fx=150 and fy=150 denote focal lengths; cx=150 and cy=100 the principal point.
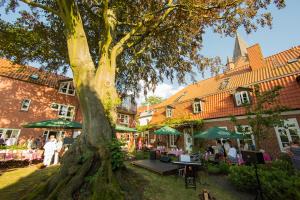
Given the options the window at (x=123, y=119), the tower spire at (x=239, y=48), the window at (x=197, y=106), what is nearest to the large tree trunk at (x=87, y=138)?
the window at (x=197, y=106)

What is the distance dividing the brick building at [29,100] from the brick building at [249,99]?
8310 mm

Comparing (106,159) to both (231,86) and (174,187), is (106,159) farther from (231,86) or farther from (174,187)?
(231,86)

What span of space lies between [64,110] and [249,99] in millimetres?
21876

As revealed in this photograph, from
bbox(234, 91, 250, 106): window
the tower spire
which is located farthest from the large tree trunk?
the tower spire

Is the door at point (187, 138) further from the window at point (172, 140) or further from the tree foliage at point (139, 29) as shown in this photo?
the tree foliage at point (139, 29)

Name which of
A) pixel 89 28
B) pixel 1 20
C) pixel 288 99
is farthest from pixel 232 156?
pixel 1 20

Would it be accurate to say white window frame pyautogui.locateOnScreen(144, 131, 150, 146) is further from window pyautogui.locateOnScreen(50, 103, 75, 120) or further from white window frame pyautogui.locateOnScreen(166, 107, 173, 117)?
window pyautogui.locateOnScreen(50, 103, 75, 120)

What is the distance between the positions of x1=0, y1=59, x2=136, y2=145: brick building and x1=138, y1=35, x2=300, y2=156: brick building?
831 centimetres

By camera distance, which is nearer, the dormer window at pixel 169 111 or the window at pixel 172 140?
the window at pixel 172 140

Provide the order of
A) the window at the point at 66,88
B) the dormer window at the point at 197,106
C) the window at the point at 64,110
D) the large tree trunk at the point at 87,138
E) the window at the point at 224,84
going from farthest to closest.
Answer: the window at the point at 66,88 → the window at the point at 64,110 → the dormer window at the point at 197,106 → the window at the point at 224,84 → the large tree trunk at the point at 87,138

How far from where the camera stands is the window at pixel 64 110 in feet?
63.4

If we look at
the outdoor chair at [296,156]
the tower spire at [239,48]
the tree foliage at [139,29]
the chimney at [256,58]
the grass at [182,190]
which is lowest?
the grass at [182,190]

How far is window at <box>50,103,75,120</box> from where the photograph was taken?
19.3 meters

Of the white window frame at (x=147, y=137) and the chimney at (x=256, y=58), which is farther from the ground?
the chimney at (x=256, y=58)
